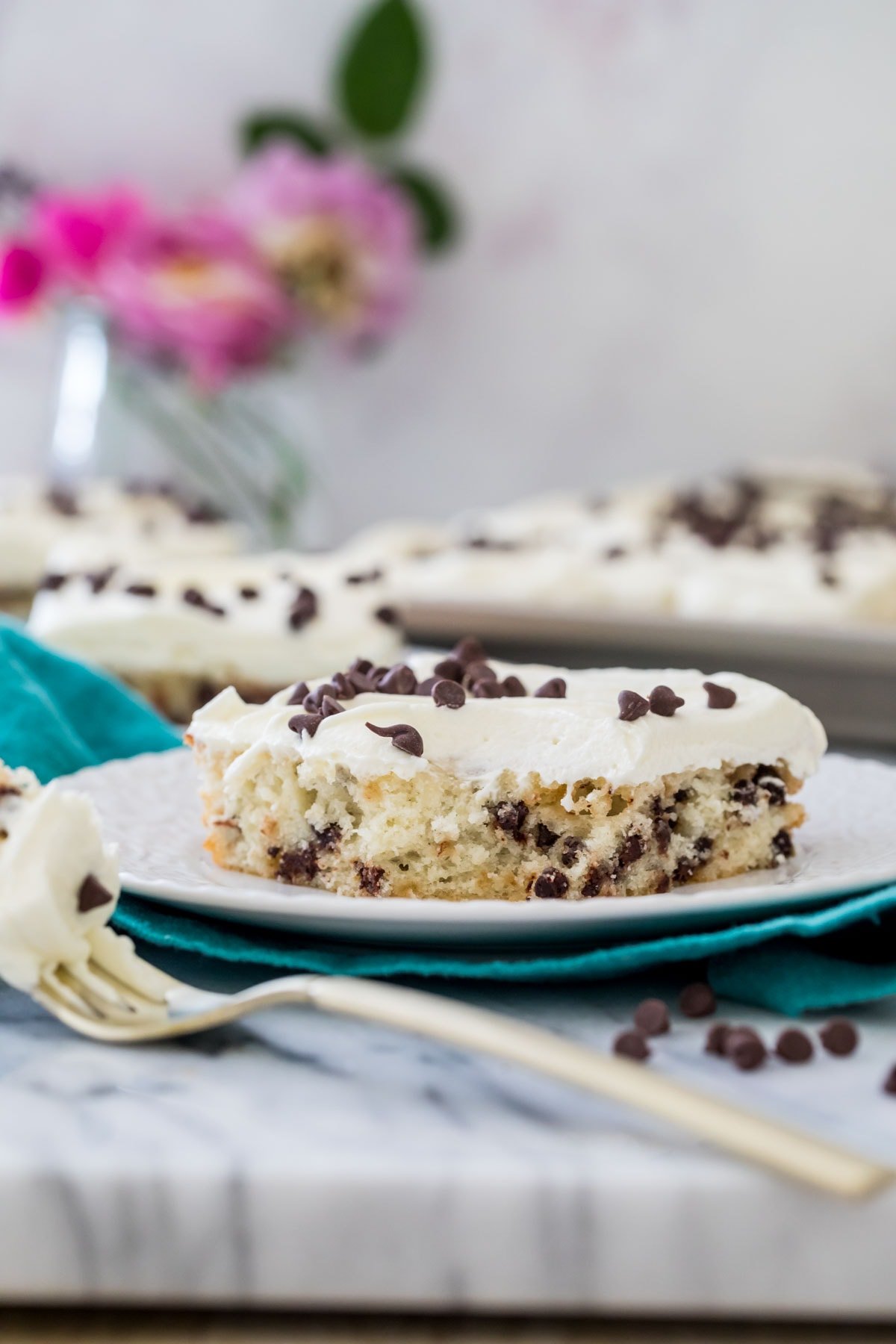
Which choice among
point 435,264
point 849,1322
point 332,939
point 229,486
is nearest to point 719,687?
point 332,939

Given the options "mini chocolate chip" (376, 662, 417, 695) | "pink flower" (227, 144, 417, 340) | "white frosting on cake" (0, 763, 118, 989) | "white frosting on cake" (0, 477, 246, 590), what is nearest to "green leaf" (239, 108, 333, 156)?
"pink flower" (227, 144, 417, 340)

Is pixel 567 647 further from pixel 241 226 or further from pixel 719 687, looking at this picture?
pixel 241 226

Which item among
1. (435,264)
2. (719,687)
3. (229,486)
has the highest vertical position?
(435,264)

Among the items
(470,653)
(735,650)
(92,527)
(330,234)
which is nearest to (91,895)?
(470,653)

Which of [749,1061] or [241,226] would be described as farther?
[241,226]

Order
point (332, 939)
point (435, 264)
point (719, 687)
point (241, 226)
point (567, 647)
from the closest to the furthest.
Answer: point (332, 939)
point (719, 687)
point (567, 647)
point (241, 226)
point (435, 264)

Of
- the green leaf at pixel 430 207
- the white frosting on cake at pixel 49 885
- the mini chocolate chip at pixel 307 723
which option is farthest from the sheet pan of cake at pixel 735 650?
the green leaf at pixel 430 207
